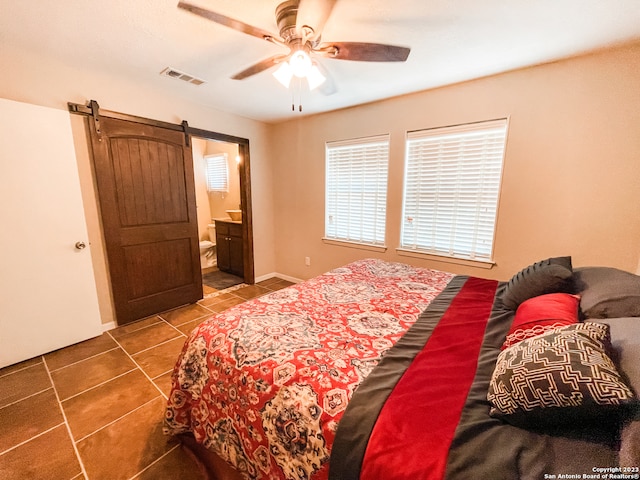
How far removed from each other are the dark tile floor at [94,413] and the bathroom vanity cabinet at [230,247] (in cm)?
177

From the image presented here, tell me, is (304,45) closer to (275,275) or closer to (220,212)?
(275,275)

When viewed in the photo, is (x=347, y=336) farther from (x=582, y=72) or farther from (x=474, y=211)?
(x=582, y=72)

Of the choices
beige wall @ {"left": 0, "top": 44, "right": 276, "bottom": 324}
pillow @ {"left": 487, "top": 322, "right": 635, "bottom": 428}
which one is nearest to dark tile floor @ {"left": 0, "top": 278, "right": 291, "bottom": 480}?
beige wall @ {"left": 0, "top": 44, "right": 276, "bottom": 324}

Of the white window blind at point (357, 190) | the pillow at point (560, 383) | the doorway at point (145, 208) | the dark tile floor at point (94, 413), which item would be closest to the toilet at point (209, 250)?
the doorway at point (145, 208)

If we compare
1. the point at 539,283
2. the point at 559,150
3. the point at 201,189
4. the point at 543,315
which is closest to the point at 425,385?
the point at 543,315

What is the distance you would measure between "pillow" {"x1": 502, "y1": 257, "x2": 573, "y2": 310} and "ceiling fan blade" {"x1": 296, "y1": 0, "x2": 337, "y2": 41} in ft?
5.90

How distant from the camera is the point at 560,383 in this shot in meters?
0.72

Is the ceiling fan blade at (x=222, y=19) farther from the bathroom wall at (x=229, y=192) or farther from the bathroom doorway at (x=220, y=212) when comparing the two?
the bathroom wall at (x=229, y=192)

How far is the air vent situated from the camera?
2281mm

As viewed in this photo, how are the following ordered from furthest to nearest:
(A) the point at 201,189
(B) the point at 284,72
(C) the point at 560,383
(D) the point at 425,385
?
(A) the point at 201,189, (B) the point at 284,72, (D) the point at 425,385, (C) the point at 560,383

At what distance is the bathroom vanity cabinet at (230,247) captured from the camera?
13.6 feet

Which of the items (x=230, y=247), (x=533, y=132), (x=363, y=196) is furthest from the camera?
(x=230, y=247)

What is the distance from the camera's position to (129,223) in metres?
2.65

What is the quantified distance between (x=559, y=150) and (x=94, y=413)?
3.92 meters
